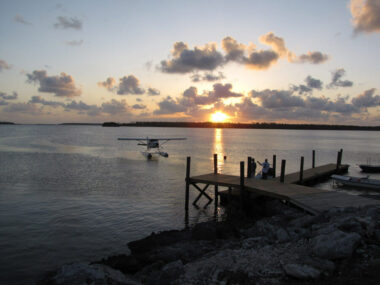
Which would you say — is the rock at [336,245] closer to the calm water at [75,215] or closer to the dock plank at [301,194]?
the dock plank at [301,194]

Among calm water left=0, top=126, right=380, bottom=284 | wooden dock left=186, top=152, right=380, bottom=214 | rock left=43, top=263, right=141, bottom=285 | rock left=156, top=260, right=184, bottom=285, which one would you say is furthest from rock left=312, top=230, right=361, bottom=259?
calm water left=0, top=126, right=380, bottom=284

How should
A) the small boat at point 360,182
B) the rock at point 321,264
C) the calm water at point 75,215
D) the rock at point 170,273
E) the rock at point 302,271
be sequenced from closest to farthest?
the rock at point 302,271 < the rock at point 321,264 < the rock at point 170,273 < the calm water at point 75,215 < the small boat at point 360,182

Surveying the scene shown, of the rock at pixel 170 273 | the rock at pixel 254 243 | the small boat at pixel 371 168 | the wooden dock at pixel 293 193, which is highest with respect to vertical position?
the wooden dock at pixel 293 193

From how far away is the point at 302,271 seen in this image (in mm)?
6168

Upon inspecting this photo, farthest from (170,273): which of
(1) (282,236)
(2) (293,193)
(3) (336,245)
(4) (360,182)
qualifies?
(4) (360,182)

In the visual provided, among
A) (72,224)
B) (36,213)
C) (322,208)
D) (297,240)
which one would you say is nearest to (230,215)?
(322,208)

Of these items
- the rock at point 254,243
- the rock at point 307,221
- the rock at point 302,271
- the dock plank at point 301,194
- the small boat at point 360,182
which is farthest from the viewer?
the small boat at point 360,182

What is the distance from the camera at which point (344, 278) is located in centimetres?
590

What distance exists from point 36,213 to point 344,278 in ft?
49.1

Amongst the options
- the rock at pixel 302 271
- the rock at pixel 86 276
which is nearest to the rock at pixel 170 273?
the rock at pixel 86 276

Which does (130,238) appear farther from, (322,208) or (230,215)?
(322,208)

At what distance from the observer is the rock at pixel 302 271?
609 centimetres

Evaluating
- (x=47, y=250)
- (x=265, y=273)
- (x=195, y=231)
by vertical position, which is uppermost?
(x=265, y=273)

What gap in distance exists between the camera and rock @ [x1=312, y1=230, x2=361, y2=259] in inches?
263
